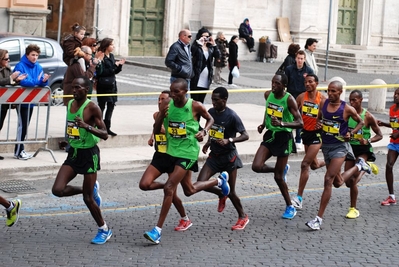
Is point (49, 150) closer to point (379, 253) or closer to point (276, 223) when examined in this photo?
point (276, 223)

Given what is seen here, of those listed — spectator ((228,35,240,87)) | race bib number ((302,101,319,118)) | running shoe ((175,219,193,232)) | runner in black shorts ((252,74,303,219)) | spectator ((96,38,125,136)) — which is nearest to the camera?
running shoe ((175,219,193,232))

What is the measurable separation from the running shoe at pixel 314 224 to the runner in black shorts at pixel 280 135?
67 centimetres

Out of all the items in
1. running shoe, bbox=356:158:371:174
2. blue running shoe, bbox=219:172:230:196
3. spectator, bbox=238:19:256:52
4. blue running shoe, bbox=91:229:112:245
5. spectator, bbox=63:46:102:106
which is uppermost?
spectator, bbox=238:19:256:52

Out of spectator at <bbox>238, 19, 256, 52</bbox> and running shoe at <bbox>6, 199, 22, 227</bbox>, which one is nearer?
running shoe at <bbox>6, 199, 22, 227</bbox>

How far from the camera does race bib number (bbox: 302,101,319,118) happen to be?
12.3m

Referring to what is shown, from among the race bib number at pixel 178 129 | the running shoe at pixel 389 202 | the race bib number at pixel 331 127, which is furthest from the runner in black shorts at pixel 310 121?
the race bib number at pixel 178 129

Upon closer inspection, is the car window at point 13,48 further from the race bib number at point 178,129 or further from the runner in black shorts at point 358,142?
the race bib number at point 178,129

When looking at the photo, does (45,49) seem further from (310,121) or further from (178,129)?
(178,129)

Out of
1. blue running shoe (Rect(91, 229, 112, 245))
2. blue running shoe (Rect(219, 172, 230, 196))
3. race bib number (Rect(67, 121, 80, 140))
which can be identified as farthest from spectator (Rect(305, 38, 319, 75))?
blue running shoe (Rect(91, 229, 112, 245))

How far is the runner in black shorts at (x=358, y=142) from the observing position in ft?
38.1

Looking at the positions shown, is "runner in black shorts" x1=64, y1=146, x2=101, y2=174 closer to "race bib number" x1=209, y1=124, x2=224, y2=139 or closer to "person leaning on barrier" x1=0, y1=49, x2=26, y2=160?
"race bib number" x1=209, y1=124, x2=224, y2=139

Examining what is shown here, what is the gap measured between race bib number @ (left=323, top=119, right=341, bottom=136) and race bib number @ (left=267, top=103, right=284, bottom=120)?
1.76 feet

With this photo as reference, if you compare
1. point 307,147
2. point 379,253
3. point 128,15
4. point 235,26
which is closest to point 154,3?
point 128,15

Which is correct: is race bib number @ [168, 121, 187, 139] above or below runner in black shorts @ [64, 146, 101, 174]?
above
